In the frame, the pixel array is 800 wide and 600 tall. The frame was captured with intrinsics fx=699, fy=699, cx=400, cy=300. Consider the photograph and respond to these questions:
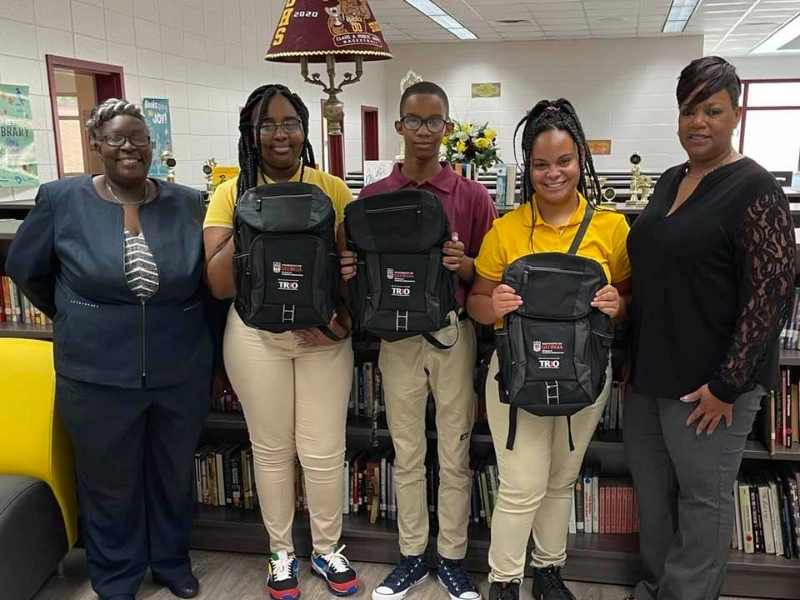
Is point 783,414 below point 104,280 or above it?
below

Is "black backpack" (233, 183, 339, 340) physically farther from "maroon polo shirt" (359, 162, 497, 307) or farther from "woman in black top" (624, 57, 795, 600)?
"woman in black top" (624, 57, 795, 600)

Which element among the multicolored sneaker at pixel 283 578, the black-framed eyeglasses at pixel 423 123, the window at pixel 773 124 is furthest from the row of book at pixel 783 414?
the window at pixel 773 124

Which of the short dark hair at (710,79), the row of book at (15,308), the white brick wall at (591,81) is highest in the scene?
the white brick wall at (591,81)

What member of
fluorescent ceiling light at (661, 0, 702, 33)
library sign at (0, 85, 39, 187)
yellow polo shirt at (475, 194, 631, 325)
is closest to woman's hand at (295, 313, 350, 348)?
yellow polo shirt at (475, 194, 631, 325)

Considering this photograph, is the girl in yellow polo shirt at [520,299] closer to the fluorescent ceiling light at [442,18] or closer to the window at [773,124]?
the fluorescent ceiling light at [442,18]

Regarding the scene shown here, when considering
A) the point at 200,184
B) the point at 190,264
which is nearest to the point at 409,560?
the point at 190,264

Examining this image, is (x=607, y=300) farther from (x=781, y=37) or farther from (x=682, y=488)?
(x=781, y=37)

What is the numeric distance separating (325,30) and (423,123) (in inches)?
20.3

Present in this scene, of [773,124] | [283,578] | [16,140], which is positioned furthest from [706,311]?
[773,124]

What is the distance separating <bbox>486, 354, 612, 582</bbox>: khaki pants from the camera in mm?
1948

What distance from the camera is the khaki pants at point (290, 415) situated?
6.81ft

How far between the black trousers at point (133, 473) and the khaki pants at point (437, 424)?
614 millimetres

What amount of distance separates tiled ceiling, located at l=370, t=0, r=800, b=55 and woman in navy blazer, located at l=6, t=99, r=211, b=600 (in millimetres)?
6205

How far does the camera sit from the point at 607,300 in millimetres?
1821
